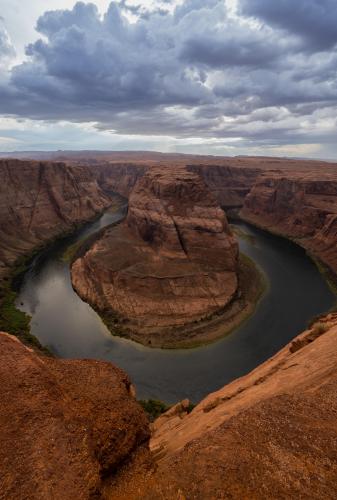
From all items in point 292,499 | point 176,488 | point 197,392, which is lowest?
point 197,392

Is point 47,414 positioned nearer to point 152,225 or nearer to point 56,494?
point 56,494

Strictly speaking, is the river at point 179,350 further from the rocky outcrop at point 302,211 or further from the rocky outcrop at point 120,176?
the rocky outcrop at point 120,176

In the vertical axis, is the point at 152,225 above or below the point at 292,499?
below

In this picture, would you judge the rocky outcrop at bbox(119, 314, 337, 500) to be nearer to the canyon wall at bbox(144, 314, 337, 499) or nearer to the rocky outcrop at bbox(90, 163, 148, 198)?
the canyon wall at bbox(144, 314, 337, 499)

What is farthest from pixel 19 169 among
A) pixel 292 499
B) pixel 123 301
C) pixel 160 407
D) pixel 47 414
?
pixel 292 499

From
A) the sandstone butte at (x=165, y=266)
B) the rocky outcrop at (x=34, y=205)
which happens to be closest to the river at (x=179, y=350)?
the sandstone butte at (x=165, y=266)
